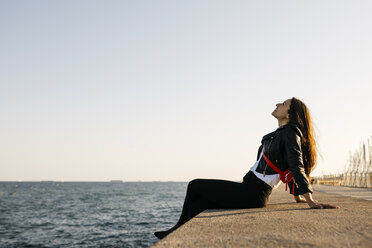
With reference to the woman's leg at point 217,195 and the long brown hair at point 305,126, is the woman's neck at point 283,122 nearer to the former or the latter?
the long brown hair at point 305,126

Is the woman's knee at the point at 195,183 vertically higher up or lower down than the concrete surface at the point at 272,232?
higher up

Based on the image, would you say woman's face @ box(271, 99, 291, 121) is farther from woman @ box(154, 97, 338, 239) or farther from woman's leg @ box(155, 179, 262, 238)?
woman's leg @ box(155, 179, 262, 238)

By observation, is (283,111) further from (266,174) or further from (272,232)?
(272,232)

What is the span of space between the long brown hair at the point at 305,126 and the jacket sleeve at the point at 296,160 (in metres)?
0.28

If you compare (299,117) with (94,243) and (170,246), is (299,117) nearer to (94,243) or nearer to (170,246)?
(170,246)

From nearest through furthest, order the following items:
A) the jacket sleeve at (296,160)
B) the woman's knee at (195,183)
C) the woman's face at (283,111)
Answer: the jacket sleeve at (296,160), the woman's knee at (195,183), the woman's face at (283,111)

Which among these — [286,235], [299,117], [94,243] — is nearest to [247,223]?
[286,235]

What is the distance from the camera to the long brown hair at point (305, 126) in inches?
155

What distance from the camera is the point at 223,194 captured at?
384 cm

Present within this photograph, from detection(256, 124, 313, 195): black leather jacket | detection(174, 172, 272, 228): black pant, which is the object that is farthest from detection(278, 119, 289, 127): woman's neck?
detection(174, 172, 272, 228): black pant

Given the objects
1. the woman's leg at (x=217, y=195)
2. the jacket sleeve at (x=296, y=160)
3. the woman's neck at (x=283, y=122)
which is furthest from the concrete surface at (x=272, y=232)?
the woman's neck at (x=283, y=122)

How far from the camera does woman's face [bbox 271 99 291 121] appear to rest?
405 centimetres

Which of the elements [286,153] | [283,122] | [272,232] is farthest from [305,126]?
[272,232]

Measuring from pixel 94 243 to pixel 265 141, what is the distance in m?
9.43
